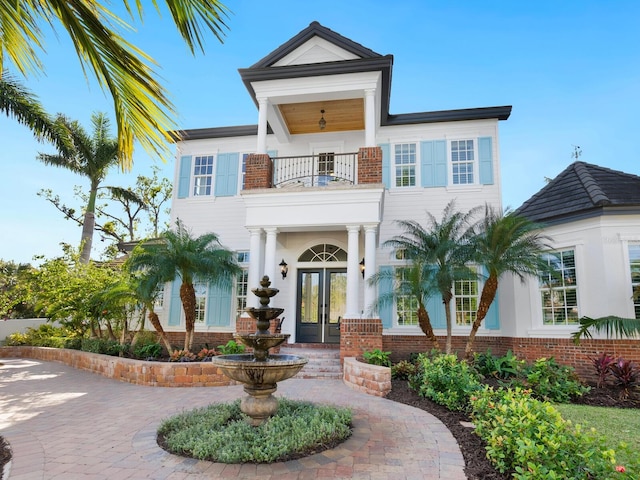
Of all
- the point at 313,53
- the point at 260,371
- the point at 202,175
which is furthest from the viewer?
the point at 202,175

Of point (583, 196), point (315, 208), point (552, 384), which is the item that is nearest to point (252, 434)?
point (552, 384)

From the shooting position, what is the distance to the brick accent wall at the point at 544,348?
28.4ft

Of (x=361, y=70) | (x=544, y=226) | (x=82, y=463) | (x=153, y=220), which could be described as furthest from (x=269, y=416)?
(x=153, y=220)

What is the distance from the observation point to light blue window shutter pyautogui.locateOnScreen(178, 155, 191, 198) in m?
13.9

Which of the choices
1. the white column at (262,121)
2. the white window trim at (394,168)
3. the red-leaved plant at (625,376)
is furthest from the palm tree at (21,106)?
the red-leaved plant at (625,376)

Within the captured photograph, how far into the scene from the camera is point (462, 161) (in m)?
12.4

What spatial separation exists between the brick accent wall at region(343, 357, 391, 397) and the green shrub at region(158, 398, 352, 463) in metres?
2.01

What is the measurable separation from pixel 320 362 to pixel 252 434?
537 cm

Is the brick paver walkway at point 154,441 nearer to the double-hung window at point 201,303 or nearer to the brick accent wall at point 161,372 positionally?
the brick accent wall at point 161,372

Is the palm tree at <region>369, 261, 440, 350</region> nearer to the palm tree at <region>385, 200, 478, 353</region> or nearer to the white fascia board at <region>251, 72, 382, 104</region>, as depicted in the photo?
the palm tree at <region>385, 200, 478, 353</region>

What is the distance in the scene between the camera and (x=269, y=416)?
5.12 metres

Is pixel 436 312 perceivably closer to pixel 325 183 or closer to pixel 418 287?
pixel 418 287

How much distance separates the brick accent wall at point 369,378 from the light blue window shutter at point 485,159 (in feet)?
23.9

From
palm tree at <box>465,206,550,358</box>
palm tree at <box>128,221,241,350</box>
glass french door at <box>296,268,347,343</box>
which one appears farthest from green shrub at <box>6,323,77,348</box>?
palm tree at <box>465,206,550,358</box>
